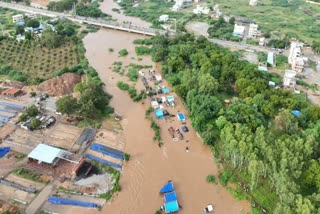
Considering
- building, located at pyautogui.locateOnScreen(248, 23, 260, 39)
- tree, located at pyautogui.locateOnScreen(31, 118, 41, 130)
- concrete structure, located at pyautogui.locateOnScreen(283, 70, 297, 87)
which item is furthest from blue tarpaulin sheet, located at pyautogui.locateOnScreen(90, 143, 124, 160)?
building, located at pyautogui.locateOnScreen(248, 23, 260, 39)

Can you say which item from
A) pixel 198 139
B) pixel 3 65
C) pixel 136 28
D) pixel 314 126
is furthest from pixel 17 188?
pixel 136 28

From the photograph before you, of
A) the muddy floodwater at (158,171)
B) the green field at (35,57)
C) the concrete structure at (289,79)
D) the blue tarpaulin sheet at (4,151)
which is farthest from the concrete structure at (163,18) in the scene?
the blue tarpaulin sheet at (4,151)

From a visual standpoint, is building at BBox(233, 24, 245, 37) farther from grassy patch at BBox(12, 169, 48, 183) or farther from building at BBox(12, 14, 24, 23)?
grassy patch at BBox(12, 169, 48, 183)

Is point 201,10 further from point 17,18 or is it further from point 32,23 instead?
point 17,18

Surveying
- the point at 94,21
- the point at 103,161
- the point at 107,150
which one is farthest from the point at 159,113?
the point at 94,21

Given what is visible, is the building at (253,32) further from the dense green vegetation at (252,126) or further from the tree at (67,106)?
the tree at (67,106)

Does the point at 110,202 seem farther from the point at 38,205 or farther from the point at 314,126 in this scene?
the point at 314,126
